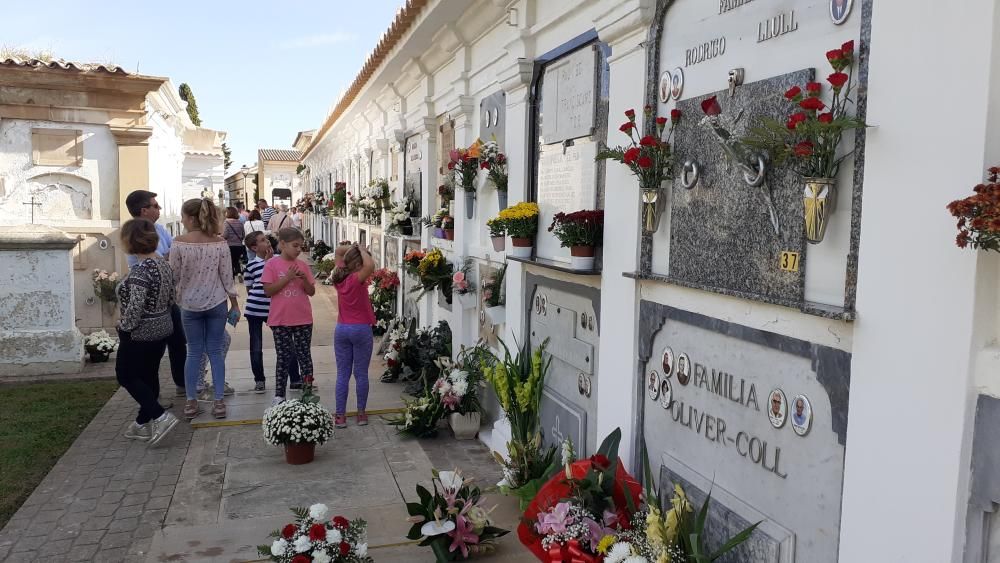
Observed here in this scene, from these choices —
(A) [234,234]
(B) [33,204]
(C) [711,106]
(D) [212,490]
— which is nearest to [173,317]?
(D) [212,490]

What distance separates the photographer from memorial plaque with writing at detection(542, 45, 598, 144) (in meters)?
4.66

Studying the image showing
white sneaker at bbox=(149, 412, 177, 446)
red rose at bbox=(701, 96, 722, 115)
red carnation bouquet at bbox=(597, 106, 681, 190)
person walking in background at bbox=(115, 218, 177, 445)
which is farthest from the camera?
white sneaker at bbox=(149, 412, 177, 446)

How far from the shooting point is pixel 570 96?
4945 mm

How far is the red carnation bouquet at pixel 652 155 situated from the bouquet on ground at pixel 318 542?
2160 mm

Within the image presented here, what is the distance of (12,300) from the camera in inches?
337

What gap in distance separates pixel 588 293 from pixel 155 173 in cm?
1062

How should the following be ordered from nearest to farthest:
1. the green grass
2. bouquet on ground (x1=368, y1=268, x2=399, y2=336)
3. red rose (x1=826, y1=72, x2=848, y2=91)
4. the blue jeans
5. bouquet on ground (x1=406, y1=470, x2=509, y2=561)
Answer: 1. red rose (x1=826, y1=72, x2=848, y2=91)
2. bouquet on ground (x1=406, y1=470, x2=509, y2=561)
3. the green grass
4. the blue jeans
5. bouquet on ground (x1=368, y1=268, x2=399, y2=336)

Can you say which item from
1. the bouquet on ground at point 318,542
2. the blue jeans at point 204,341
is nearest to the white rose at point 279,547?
the bouquet on ground at point 318,542

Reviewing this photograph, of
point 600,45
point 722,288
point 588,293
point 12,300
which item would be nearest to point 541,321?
point 588,293

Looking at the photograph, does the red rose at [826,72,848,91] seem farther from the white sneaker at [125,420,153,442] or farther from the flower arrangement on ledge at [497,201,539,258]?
the white sneaker at [125,420,153,442]

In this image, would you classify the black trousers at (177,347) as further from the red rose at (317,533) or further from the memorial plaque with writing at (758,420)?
the memorial plaque with writing at (758,420)

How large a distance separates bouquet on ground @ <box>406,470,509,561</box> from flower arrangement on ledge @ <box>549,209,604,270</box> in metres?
1.38

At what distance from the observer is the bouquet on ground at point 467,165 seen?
6597 mm

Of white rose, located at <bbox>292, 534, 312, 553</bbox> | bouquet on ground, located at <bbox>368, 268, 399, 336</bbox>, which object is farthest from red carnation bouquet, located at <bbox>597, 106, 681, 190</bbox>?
bouquet on ground, located at <bbox>368, 268, 399, 336</bbox>
